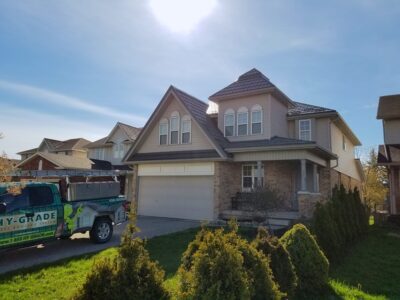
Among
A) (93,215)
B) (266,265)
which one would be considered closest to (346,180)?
(93,215)

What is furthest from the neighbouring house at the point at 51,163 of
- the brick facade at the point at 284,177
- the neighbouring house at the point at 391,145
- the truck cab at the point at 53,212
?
the neighbouring house at the point at 391,145

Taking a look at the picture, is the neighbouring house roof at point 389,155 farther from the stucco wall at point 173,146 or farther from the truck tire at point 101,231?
the truck tire at point 101,231

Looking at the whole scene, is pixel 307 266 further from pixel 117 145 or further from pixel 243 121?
pixel 117 145

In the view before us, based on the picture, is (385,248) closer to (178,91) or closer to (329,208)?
(329,208)

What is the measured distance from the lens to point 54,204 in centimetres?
926

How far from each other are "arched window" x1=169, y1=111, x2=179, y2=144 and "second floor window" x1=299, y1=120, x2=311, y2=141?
7315 mm

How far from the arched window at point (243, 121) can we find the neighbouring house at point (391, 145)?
23.2ft

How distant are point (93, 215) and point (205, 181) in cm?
739

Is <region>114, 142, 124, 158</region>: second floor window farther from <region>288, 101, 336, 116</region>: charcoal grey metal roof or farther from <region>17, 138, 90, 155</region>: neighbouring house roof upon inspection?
<region>288, 101, 336, 116</region>: charcoal grey metal roof

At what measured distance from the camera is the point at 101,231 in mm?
10781

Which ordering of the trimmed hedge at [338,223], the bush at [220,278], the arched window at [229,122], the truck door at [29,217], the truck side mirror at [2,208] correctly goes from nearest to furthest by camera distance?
1. the bush at [220,278]
2. the truck side mirror at [2,208]
3. the truck door at [29,217]
4. the trimmed hedge at [338,223]
5. the arched window at [229,122]

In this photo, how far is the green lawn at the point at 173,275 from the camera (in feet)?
20.1

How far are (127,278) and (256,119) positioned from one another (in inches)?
591

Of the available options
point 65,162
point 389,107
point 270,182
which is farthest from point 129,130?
point 389,107
